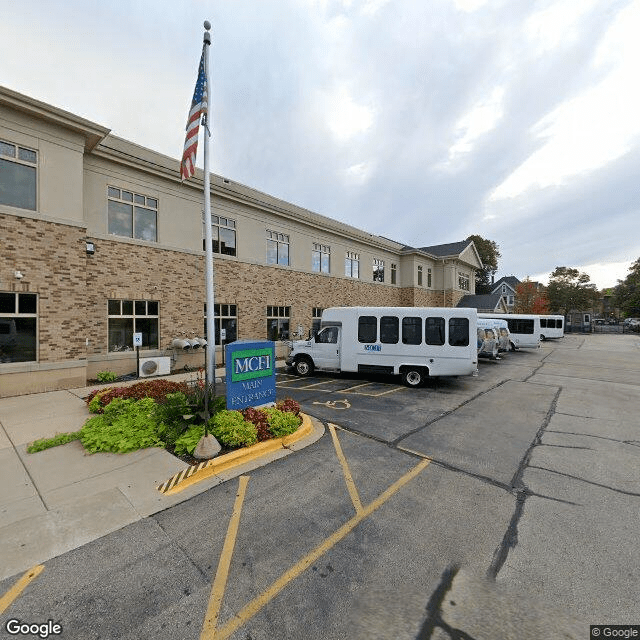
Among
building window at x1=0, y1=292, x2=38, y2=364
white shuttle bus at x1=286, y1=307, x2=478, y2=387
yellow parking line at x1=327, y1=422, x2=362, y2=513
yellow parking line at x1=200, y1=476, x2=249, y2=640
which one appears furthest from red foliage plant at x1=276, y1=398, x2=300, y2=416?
building window at x1=0, y1=292, x2=38, y2=364

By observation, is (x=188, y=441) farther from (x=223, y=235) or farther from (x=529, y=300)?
(x=529, y=300)

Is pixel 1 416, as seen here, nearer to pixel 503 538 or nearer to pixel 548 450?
pixel 503 538

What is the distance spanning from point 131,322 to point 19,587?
443 inches

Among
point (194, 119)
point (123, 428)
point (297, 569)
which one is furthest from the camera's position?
point (194, 119)

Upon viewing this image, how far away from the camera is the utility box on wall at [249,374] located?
6.58 m

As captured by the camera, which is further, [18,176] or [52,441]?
[18,176]

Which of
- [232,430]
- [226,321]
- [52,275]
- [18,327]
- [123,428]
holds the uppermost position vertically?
[52,275]

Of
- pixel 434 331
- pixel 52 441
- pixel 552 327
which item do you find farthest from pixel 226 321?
pixel 552 327

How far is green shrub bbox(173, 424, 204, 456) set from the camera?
5.68 meters

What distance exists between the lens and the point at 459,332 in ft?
36.0

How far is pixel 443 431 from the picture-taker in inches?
281

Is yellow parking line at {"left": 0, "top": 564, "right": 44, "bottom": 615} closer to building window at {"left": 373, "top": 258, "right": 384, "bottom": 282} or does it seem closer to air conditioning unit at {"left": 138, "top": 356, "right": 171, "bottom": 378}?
air conditioning unit at {"left": 138, "top": 356, "right": 171, "bottom": 378}

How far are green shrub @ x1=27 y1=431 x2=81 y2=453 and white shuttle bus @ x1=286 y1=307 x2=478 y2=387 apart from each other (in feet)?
27.0

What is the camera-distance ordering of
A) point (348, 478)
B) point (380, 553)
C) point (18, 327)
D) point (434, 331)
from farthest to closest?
point (434, 331)
point (18, 327)
point (348, 478)
point (380, 553)
